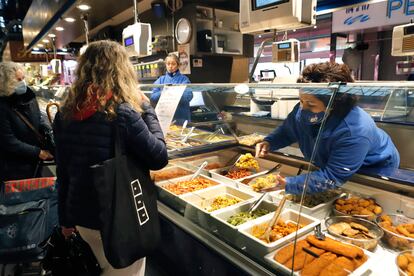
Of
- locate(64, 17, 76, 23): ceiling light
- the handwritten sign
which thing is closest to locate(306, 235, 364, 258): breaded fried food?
the handwritten sign

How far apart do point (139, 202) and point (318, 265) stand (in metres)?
0.89

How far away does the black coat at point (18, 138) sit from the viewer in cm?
280

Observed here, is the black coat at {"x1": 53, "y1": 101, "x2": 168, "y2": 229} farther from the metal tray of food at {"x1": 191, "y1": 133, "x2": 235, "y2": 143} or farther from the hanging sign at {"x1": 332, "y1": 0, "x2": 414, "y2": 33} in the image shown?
the hanging sign at {"x1": 332, "y1": 0, "x2": 414, "y2": 33}

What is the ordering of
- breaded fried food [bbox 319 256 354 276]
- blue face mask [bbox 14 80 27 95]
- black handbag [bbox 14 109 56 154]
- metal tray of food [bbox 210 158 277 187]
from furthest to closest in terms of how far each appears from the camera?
black handbag [bbox 14 109 56 154] → blue face mask [bbox 14 80 27 95] → metal tray of food [bbox 210 158 277 187] → breaded fried food [bbox 319 256 354 276]

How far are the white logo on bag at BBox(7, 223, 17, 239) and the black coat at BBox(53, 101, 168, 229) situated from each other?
2.88 feet

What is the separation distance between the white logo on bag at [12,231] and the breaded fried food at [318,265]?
6.88ft

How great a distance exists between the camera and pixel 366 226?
146 centimetres

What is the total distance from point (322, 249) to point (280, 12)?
1331 mm

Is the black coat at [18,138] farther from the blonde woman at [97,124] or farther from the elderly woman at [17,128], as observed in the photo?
the blonde woman at [97,124]

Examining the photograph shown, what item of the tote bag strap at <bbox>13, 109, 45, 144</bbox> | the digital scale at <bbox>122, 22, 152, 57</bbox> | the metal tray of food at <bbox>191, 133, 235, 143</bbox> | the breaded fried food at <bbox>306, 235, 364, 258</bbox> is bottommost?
the breaded fried food at <bbox>306, 235, 364, 258</bbox>

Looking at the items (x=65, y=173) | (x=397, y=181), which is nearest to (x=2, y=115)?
(x=65, y=173)

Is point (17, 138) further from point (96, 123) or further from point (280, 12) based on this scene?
point (280, 12)

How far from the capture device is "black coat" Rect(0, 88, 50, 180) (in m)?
2.80

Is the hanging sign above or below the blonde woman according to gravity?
above
